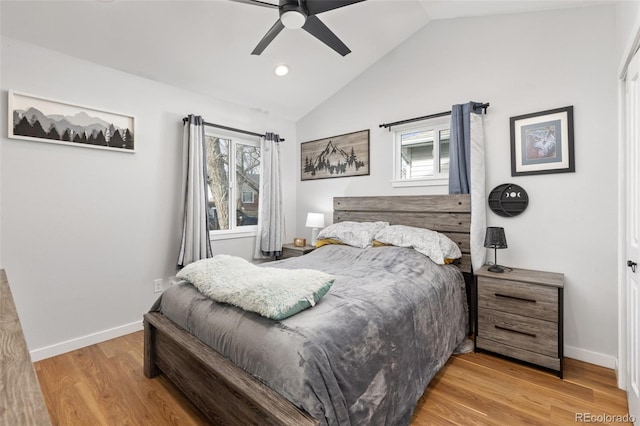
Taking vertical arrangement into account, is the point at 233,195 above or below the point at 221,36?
below

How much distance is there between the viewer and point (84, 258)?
261 cm

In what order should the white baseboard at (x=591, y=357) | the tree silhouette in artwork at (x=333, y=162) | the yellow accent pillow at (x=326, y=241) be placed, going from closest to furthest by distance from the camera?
the white baseboard at (x=591, y=357)
the yellow accent pillow at (x=326, y=241)
the tree silhouette in artwork at (x=333, y=162)

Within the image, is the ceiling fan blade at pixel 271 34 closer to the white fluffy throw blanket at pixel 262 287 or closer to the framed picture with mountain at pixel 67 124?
the framed picture with mountain at pixel 67 124

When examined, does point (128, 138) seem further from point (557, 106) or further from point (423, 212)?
point (557, 106)

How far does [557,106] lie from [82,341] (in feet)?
14.4

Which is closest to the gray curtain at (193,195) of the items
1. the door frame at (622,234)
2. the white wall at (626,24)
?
the white wall at (626,24)

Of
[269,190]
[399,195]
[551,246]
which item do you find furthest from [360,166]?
[551,246]

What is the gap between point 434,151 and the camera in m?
3.19

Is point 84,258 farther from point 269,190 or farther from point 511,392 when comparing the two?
point 511,392

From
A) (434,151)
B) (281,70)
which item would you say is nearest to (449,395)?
(434,151)

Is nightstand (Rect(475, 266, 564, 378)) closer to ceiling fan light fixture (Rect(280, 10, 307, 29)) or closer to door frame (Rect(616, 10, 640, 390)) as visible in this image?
door frame (Rect(616, 10, 640, 390))

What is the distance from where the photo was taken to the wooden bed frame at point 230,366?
123 cm

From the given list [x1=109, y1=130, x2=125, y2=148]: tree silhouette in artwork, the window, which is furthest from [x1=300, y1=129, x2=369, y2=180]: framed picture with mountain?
[x1=109, y1=130, x2=125, y2=148]: tree silhouette in artwork

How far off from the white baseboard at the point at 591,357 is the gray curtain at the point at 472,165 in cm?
89
